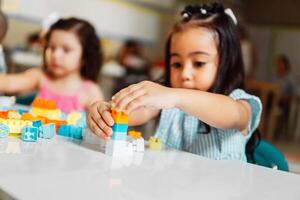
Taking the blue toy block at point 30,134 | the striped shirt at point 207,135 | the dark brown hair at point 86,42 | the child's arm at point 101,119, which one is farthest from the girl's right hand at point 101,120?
the dark brown hair at point 86,42

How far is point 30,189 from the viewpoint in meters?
0.43

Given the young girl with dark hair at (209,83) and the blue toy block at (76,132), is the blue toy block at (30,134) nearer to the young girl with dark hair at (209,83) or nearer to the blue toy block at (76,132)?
the blue toy block at (76,132)

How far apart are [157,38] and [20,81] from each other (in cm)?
395

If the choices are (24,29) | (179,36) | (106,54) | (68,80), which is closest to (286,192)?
(179,36)

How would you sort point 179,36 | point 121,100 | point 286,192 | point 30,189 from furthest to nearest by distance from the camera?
1. point 179,36
2. point 121,100
3. point 286,192
4. point 30,189

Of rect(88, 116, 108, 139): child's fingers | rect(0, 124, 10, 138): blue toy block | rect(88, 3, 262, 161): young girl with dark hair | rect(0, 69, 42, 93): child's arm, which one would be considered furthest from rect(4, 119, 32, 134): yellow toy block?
rect(0, 69, 42, 93): child's arm

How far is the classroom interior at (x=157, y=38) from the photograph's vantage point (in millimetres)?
3699

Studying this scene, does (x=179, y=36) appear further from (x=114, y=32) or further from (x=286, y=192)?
(x=114, y=32)

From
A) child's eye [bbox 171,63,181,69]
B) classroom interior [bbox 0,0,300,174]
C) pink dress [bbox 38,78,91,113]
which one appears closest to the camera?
child's eye [bbox 171,63,181,69]

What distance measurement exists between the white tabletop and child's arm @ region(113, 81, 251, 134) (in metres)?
0.09

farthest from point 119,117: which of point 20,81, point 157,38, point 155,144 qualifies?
point 157,38

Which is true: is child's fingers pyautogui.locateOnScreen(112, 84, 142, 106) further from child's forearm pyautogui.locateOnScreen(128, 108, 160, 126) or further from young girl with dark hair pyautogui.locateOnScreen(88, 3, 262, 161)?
child's forearm pyautogui.locateOnScreen(128, 108, 160, 126)

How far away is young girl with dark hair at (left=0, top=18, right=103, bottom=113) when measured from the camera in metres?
1.72

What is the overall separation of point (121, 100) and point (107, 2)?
4.21m
